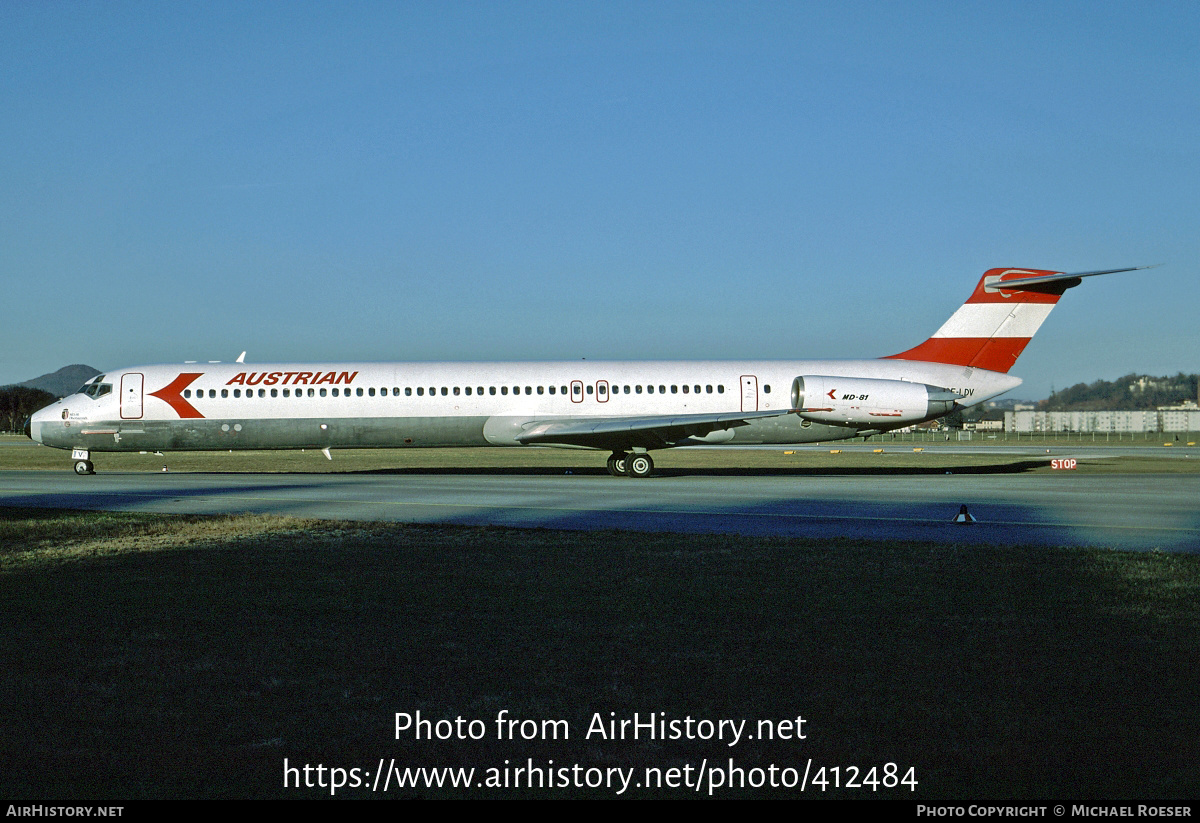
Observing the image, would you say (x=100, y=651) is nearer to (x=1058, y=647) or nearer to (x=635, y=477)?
(x=1058, y=647)

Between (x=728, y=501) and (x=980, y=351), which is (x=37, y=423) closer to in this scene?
(x=728, y=501)

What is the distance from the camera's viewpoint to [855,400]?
2730cm

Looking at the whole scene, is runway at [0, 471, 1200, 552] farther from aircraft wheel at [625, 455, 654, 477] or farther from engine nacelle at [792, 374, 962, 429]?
engine nacelle at [792, 374, 962, 429]

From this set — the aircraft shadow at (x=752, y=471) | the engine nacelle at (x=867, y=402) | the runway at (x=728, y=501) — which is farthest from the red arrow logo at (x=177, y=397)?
the engine nacelle at (x=867, y=402)

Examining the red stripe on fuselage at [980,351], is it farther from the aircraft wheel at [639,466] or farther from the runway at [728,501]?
the aircraft wheel at [639,466]

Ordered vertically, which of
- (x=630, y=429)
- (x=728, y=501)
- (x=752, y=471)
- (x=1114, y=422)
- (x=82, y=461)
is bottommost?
(x=1114, y=422)

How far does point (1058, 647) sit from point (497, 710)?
4.01 m

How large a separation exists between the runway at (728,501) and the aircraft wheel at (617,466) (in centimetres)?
98

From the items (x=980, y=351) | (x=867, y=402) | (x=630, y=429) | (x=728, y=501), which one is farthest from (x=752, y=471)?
(x=728, y=501)

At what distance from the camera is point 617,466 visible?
27875 mm

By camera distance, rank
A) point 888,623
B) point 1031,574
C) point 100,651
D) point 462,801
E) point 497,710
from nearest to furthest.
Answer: point 462,801 < point 497,710 < point 100,651 < point 888,623 < point 1031,574

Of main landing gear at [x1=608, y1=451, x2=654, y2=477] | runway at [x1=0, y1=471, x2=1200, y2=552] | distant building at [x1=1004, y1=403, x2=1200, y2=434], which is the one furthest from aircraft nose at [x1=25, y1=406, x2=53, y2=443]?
distant building at [x1=1004, y1=403, x2=1200, y2=434]

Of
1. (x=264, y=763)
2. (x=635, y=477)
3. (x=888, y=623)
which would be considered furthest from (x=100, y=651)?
(x=635, y=477)

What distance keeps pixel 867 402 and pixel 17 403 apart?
16332 centimetres
